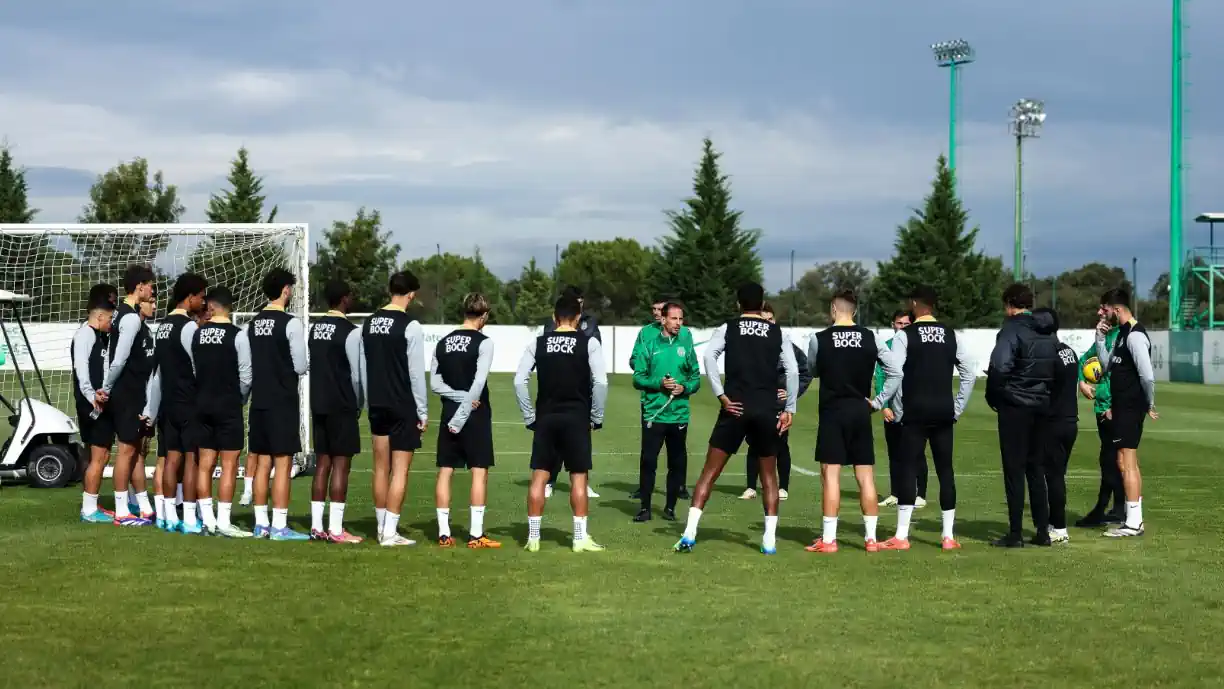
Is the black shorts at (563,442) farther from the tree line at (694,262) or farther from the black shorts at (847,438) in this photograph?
the tree line at (694,262)

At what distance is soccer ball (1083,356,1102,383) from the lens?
12070mm

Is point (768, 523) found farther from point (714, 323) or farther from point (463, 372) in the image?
point (714, 323)

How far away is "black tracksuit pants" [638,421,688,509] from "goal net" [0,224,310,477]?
19.5ft

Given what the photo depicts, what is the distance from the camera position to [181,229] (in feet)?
54.0

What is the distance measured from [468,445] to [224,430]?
2109 mm

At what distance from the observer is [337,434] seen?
10594mm

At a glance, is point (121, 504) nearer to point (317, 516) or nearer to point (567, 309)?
point (317, 516)

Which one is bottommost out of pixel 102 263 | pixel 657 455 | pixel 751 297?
pixel 657 455

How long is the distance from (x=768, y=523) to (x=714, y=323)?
176 ft

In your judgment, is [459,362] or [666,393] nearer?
[459,362]

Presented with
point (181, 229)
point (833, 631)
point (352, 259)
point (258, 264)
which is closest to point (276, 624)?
point (833, 631)

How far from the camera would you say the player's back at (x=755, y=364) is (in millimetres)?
10078

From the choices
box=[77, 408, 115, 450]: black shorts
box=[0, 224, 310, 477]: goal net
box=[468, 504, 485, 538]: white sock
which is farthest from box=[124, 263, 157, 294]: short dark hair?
box=[0, 224, 310, 477]: goal net

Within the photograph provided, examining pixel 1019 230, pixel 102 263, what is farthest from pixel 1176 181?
pixel 102 263
